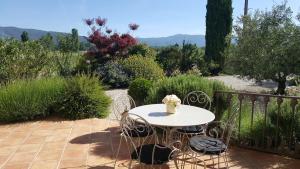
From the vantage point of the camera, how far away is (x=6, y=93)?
5707 millimetres

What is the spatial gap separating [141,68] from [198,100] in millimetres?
6862

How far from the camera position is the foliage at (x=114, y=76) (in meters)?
11.4

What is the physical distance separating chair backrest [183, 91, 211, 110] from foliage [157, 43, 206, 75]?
9.41 metres

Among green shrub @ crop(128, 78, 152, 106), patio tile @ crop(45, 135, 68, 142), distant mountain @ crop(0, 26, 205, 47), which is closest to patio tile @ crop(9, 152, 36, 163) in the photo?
patio tile @ crop(45, 135, 68, 142)

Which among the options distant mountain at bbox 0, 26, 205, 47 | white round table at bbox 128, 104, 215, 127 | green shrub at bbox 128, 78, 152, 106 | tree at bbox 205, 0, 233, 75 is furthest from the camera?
tree at bbox 205, 0, 233, 75

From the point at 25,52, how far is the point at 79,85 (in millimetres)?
4425

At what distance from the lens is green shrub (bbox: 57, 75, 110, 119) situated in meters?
5.92

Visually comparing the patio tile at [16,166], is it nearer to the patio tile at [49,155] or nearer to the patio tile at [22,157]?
the patio tile at [22,157]

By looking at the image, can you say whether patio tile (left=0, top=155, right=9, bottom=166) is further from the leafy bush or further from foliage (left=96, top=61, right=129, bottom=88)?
foliage (left=96, top=61, right=129, bottom=88)

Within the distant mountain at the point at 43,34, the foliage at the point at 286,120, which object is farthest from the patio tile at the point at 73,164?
the distant mountain at the point at 43,34

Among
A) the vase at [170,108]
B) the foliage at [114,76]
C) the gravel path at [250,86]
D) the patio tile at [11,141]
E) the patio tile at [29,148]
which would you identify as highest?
the vase at [170,108]

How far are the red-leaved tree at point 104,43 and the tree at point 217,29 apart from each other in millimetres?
5345

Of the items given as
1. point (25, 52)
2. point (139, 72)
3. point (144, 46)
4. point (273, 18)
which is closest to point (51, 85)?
point (25, 52)

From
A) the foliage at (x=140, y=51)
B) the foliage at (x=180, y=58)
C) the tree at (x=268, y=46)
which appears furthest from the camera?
the foliage at (x=180, y=58)
